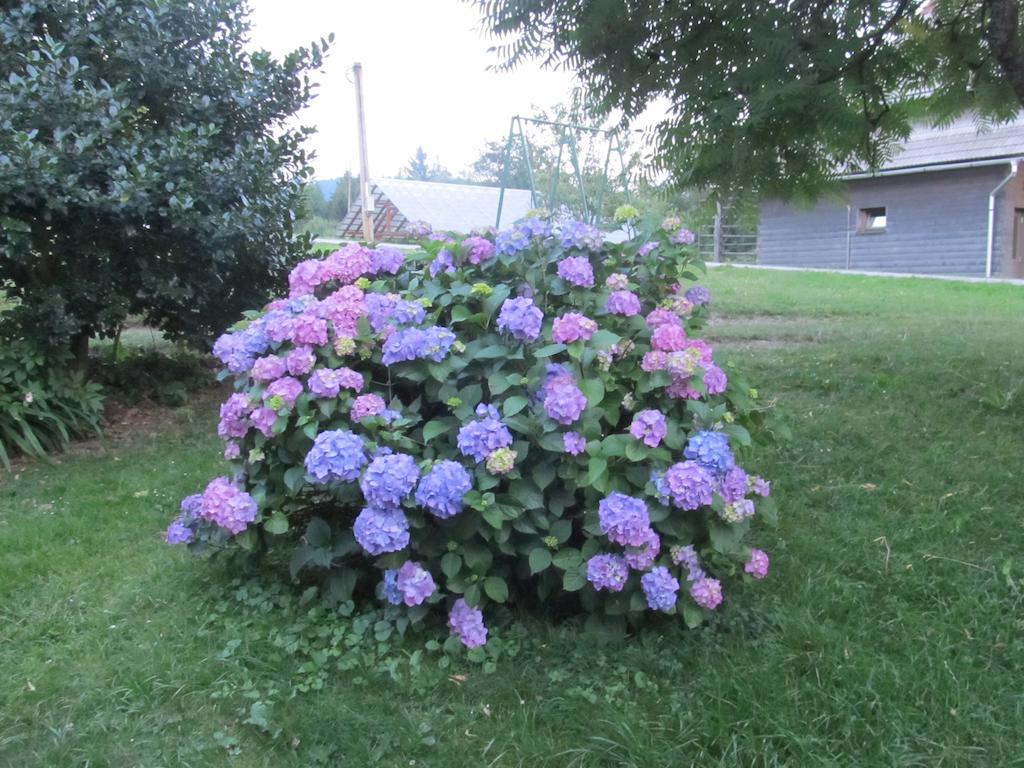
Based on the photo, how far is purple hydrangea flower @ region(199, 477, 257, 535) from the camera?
269 centimetres

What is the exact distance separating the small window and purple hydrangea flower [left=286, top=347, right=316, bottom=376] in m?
19.7

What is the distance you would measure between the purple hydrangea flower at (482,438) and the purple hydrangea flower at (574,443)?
0.16m

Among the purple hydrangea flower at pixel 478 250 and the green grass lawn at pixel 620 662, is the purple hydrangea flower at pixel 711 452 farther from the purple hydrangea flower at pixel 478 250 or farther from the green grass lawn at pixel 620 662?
the purple hydrangea flower at pixel 478 250

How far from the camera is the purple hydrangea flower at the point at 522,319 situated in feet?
8.62

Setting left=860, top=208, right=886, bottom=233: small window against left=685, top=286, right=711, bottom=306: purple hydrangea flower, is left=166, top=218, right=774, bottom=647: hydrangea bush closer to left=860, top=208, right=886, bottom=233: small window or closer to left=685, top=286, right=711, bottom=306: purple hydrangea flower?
left=685, top=286, right=711, bottom=306: purple hydrangea flower

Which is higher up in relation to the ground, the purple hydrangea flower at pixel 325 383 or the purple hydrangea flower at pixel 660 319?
the purple hydrangea flower at pixel 660 319

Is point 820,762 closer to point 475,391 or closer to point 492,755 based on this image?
point 492,755

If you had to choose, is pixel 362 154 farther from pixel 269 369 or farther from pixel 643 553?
pixel 643 553

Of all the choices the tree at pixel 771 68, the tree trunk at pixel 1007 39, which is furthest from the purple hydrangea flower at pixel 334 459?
the tree trunk at pixel 1007 39

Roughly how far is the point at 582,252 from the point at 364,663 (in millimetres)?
1526

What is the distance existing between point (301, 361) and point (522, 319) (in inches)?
27.8

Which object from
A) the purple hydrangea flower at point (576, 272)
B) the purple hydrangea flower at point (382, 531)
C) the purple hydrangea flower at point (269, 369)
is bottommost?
the purple hydrangea flower at point (382, 531)

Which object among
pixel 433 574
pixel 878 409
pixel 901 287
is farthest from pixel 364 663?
pixel 901 287

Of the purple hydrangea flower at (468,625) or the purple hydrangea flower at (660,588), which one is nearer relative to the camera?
the purple hydrangea flower at (660,588)
